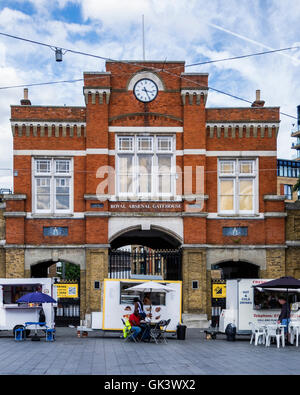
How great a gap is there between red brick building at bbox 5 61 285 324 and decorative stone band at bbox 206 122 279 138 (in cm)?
5

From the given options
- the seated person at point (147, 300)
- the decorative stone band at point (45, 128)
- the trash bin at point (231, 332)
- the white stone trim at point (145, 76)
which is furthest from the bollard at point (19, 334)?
the white stone trim at point (145, 76)

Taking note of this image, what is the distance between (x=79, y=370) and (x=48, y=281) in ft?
38.3

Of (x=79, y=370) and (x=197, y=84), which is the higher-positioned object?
(x=197, y=84)

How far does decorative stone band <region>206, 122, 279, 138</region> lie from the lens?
31.5 metres

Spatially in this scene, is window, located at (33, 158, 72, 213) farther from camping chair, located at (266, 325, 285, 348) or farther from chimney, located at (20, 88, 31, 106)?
camping chair, located at (266, 325, 285, 348)

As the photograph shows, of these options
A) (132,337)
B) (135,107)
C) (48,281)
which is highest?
(135,107)

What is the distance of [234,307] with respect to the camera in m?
24.8

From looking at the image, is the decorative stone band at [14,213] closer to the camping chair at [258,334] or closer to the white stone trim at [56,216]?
the white stone trim at [56,216]

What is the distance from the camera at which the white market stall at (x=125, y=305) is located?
83.8ft

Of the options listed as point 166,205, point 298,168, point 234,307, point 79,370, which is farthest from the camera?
point 298,168

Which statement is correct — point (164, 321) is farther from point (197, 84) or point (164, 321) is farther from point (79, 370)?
point (197, 84)

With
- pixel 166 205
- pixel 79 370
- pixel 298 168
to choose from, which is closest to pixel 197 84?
pixel 166 205

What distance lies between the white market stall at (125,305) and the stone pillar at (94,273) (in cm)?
400

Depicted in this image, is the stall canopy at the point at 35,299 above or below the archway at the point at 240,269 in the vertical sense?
below
